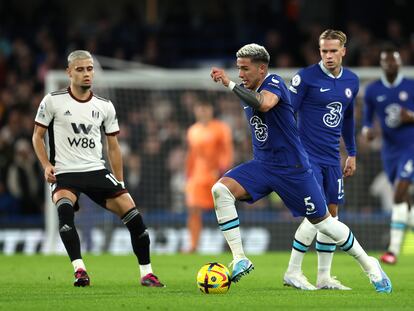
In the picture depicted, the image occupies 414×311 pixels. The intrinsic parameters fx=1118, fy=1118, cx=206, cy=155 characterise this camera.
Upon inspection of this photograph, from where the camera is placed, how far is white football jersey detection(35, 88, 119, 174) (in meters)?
10.4

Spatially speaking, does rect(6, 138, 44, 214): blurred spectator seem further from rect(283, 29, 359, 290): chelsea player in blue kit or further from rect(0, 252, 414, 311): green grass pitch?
rect(283, 29, 359, 290): chelsea player in blue kit

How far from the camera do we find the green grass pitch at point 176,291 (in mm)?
8367

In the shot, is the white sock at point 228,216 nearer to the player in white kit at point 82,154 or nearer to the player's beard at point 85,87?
the player in white kit at point 82,154

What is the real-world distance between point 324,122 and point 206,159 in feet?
23.4

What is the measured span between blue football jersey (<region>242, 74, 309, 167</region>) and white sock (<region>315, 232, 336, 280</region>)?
1.18 metres

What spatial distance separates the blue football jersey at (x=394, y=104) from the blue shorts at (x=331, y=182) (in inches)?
153

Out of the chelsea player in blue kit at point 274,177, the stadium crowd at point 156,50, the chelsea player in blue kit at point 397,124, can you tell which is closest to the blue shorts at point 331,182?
the chelsea player in blue kit at point 274,177

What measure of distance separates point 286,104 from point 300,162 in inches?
20.0

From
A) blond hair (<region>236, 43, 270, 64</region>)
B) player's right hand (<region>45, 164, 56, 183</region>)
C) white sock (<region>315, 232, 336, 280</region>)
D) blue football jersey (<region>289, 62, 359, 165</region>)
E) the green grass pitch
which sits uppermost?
blond hair (<region>236, 43, 270, 64</region>)

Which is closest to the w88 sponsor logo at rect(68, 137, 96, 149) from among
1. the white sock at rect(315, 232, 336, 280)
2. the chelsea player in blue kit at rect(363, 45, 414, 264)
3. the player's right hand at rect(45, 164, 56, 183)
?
the player's right hand at rect(45, 164, 56, 183)

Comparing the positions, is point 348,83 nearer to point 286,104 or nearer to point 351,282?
point 286,104

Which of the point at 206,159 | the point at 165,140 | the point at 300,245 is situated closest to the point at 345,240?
the point at 300,245

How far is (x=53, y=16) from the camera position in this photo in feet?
84.6

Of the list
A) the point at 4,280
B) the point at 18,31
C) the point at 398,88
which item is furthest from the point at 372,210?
the point at 18,31
